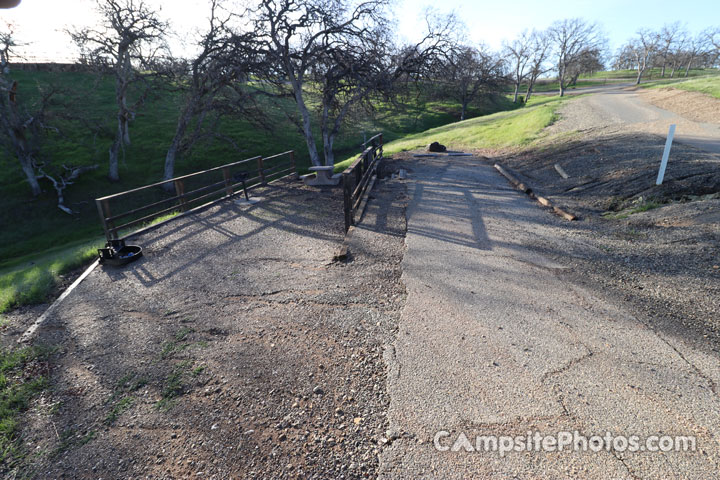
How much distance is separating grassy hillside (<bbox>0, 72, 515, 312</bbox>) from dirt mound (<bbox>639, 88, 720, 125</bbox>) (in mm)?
13413

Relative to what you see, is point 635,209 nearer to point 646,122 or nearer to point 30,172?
point 646,122

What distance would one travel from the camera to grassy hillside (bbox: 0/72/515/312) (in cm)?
1295

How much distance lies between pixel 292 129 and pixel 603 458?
33441 mm

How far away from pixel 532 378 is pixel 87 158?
31334 mm

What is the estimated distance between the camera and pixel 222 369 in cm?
322

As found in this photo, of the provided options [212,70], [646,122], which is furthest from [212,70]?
[646,122]

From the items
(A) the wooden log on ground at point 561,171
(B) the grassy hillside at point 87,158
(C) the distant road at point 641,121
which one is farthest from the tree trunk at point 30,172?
(C) the distant road at point 641,121

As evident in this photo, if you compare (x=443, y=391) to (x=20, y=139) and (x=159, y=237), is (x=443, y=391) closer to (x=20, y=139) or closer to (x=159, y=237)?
(x=159, y=237)

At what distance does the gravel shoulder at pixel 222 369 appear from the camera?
2.41 m

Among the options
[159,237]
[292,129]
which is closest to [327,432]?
[159,237]

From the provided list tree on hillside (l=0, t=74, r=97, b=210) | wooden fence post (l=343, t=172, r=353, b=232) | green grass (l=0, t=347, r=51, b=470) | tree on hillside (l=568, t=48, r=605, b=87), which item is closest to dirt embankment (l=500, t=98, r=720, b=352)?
wooden fence post (l=343, t=172, r=353, b=232)

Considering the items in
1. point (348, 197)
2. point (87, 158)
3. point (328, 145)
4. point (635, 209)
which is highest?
point (328, 145)

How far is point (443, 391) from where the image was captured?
2.81 metres

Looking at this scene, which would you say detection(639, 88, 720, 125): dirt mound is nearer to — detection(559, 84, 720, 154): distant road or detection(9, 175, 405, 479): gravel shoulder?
detection(559, 84, 720, 154): distant road
